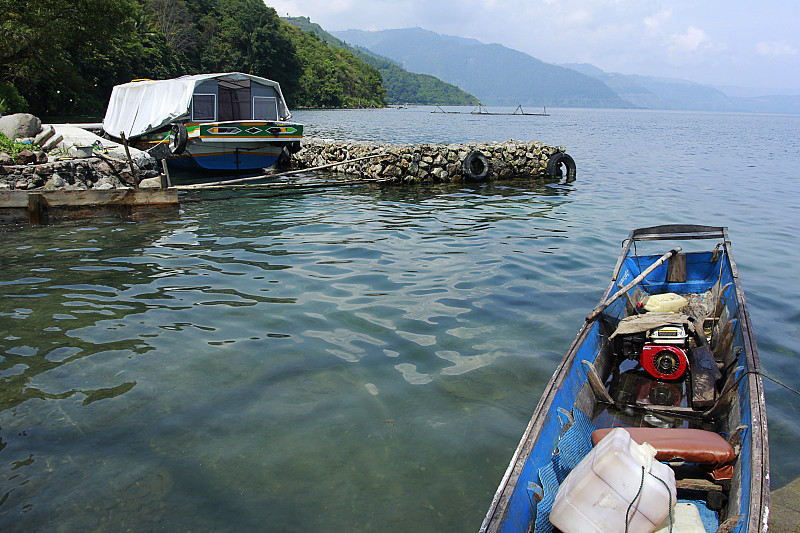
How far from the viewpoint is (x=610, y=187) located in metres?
20.7

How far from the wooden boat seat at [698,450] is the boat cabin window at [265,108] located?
22554mm

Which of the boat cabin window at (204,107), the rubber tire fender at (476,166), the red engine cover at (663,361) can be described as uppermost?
the boat cabin window at (204,107)

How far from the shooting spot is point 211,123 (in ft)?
63.2

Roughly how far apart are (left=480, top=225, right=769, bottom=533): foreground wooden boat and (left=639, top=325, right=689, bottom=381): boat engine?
1 centimetres

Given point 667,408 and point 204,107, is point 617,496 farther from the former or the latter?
point 204,107

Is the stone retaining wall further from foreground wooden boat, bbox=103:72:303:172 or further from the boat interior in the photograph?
the boat interior

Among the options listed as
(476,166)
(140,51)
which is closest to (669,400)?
(476,166)

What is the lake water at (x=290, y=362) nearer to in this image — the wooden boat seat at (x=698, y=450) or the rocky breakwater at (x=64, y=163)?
the wooden boat seat at (x=698, y=450)

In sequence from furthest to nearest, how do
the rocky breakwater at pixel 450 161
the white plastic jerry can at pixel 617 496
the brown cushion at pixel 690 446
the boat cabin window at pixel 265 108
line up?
the boat cabin window at pixel 265 108, the rocky breakwater at pixel 450 161, the brown cushion at pixel 690 446, the white plastic jerry can at pixel 617 496

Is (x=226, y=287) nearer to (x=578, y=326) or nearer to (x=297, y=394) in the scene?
(x=297, y=394)

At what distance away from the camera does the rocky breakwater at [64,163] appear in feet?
49.7

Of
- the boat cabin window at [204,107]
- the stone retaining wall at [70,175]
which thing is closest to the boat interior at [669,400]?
the stone retaining wall at [70,175]

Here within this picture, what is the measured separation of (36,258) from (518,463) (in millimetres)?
9919

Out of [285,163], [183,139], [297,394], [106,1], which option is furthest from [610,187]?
→ [106,1]
